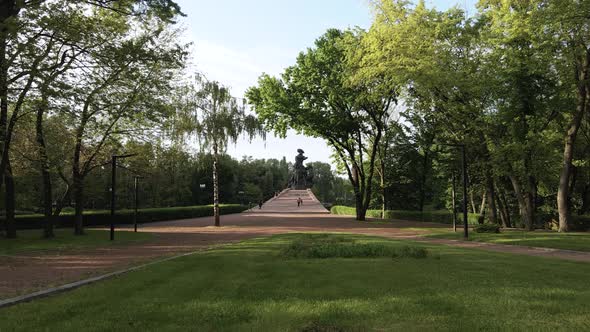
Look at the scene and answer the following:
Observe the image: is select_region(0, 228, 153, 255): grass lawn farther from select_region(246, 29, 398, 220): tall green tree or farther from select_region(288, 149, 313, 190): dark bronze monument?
select_region(288, 149, 313, 190): dark bronze monument

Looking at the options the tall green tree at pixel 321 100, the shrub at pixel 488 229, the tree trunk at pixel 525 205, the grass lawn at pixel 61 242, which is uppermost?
the tall green tree at pixel 321 100

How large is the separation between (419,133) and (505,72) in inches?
1104

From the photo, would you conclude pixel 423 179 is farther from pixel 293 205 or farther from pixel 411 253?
pixel 411 253

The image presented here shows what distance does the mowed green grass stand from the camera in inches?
212

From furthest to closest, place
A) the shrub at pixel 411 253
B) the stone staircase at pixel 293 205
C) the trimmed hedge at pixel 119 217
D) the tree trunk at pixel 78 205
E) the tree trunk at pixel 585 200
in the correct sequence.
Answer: the stone staircase at pixel 293 205, the tree trunk at pixel 585 200, the trimmed hedge at pixel 119 217, the tree trunk at pixel 78 205, the shrub at pixel 411 253

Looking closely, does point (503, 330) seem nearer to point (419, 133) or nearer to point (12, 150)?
point (12, 150)

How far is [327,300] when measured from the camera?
657cm

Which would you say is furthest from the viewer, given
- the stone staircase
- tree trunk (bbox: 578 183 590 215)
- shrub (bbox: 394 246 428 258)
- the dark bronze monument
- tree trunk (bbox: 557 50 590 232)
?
the dark bronze monument

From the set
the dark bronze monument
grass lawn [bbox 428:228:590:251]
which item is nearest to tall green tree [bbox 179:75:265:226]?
grass lawn [bbox 428:228:590:251]

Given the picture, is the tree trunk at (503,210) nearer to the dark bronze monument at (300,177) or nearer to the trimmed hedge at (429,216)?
the trimmed hedge at (429,216)

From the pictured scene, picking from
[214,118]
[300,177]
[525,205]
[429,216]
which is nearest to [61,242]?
[214,118]

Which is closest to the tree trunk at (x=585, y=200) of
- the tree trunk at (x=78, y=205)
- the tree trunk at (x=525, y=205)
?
the tree trunk at (x=525, y=205)

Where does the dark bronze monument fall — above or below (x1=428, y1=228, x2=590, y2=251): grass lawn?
above

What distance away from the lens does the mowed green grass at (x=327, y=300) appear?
5.39 meters
